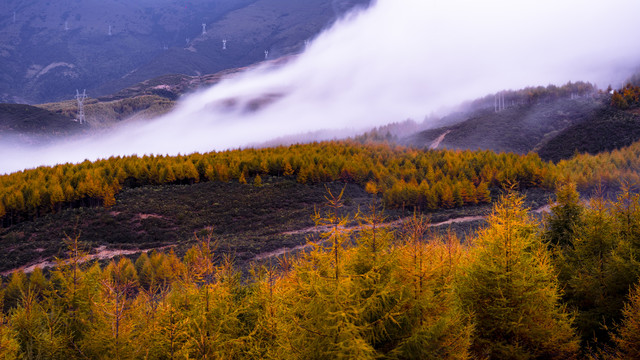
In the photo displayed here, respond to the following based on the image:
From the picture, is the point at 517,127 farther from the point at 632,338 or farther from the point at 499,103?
the point at 632,338

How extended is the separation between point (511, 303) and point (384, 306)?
4.91m

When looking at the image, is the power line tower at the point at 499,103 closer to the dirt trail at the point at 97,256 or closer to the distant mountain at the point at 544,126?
the distant mountain at the point at 544,126

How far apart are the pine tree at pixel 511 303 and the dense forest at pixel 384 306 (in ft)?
0.11

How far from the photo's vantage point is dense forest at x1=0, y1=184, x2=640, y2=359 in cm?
598

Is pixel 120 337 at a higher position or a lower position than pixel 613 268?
higher

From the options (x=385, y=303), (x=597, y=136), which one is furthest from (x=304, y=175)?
(x=597, y=136)

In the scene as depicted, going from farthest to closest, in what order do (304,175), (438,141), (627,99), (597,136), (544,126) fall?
(438,141), (544,126), (627,99), (597,136), (304,175)

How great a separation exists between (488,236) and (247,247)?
32182mm

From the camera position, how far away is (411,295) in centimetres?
634

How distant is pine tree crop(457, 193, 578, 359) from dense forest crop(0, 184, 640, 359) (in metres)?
0.03

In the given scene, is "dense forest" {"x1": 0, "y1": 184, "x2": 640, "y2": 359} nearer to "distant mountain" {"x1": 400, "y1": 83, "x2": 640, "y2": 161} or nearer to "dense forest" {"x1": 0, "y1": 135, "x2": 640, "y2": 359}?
"dense forest" {"x1": 0, "y1": 135, "x2": 640, "y2": 359}

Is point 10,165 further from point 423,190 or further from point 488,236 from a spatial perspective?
point 488,236

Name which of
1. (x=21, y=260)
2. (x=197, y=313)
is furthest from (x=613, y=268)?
(x=21, y=260)

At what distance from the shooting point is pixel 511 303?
899 cm
